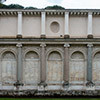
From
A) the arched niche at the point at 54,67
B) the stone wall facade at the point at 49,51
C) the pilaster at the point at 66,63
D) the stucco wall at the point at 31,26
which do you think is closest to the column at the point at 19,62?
the stone wall facade at the point at 49,51

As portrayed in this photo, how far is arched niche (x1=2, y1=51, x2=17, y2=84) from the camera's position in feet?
99.5

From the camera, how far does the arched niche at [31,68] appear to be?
30312mm

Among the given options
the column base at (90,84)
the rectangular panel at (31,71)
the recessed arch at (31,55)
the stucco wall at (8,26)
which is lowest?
the column base at (90,84)

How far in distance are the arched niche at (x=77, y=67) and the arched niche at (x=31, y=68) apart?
13.3 feet

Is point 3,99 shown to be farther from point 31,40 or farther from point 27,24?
point 27,24

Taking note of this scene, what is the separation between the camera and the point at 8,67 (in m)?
30.4

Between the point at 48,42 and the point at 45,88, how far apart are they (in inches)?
209

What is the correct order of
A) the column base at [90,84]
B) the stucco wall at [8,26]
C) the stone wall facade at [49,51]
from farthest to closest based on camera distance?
the stucco wall at [8,26] → the stone wall facade at [49,51] → the column base at [90,84]

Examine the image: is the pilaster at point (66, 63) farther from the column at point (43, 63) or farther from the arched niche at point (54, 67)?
the column at point (43, 63)

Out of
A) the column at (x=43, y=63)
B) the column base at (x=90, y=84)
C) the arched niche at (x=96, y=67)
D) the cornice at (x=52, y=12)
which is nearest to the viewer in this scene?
the column base at (x=90, y=84)

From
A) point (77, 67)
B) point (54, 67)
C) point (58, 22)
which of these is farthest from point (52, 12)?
point (77, 67)

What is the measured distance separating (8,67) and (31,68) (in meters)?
2.75

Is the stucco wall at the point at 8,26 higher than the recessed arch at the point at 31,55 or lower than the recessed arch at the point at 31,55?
higher

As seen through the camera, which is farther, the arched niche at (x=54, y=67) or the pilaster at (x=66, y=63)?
the arched niche at (x=54, y=67)
